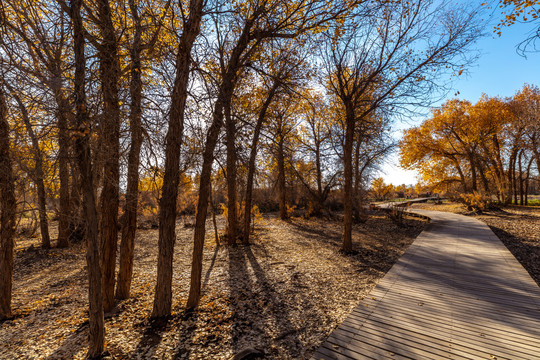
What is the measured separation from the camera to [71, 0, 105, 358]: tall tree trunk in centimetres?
265

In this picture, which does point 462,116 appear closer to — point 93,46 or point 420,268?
point 420,268

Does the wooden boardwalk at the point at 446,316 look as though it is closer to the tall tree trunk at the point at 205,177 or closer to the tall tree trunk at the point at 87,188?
the tall tree trunk at the point at 205,177

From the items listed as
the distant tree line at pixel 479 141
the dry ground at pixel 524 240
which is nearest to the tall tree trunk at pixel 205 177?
the dry ground at pixel 524 240

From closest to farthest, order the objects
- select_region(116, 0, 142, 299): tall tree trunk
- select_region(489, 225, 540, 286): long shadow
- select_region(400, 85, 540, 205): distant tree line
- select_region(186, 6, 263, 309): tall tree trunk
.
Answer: select_region(116, 0, 142, 299): tall tree trunk, select_region(186, 6, 263, 309): tall tree trunk, select_region(489, 225, 540, 286): long shadow, select_region(400, 85, 540, 205): distant tree line

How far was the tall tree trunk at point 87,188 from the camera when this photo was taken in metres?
2.65

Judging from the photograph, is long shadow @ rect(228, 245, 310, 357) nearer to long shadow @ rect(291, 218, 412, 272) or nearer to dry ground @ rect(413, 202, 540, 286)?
long shadow @ rect(291, 218, 412, 272)

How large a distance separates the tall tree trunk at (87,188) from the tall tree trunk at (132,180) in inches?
26.1

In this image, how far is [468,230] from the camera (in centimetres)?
1065

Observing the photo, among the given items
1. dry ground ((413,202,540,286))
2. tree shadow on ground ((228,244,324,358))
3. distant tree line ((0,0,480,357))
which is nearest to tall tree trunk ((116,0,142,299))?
distant tree line ((0,0,480,357))

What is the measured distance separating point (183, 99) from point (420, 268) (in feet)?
20.4

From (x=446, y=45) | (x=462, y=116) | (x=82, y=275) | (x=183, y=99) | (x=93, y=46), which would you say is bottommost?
(x=82, y=275)

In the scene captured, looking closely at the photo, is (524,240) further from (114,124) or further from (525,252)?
(114,124)

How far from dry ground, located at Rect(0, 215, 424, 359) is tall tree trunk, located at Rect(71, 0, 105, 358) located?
0.47 meters

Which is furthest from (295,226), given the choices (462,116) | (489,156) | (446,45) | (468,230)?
(489,156)
